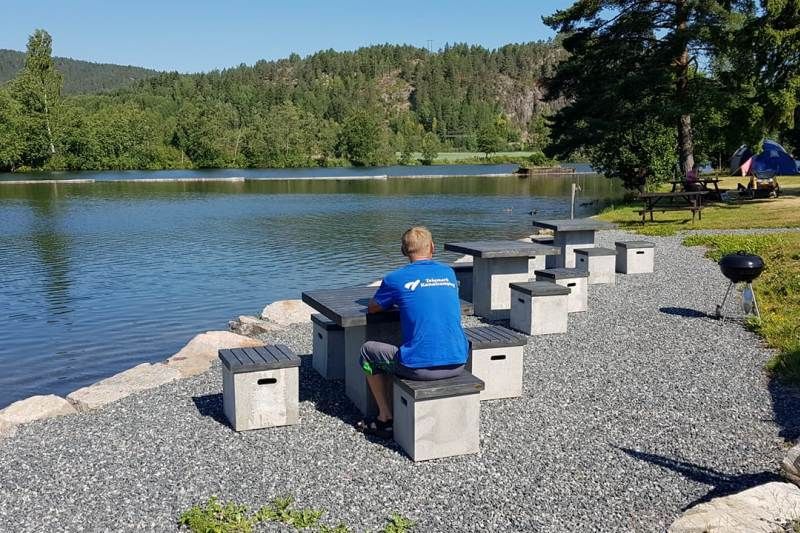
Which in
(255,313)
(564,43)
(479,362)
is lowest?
(255,313)

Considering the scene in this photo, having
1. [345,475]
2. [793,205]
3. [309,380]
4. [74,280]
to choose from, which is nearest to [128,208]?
[74,280]

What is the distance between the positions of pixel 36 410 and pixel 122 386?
0.90m

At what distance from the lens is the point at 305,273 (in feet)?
61.3

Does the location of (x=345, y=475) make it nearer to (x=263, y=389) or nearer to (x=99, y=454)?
(x=263, y=389)

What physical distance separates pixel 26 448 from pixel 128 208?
35739 mm

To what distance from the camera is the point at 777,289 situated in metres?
11.8

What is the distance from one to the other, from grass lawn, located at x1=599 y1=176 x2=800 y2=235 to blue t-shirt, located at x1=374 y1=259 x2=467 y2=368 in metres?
16.1

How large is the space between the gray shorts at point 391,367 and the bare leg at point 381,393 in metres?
0.09

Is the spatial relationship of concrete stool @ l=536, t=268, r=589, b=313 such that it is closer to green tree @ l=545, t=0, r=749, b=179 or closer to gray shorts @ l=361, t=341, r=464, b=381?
gray shorts @ l=361, t=341, r=464, b=381

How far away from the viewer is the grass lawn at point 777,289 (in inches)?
313

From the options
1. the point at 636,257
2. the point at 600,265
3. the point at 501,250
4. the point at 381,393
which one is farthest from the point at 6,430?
the point at 636,257

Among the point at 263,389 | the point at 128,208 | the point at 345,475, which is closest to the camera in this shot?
the point at 345,475

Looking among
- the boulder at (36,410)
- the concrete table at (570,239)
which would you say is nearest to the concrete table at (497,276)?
the concrete table at (570,239)

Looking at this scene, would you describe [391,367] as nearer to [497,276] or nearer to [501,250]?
[501,250]
